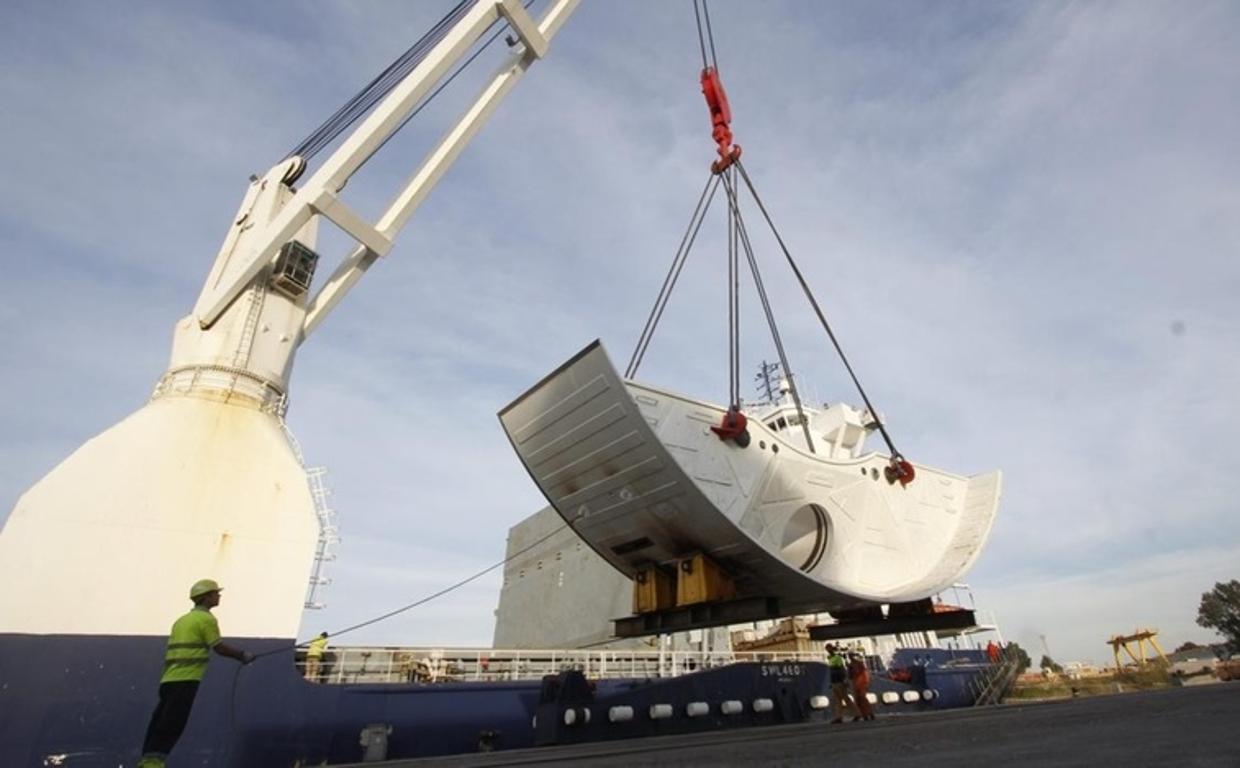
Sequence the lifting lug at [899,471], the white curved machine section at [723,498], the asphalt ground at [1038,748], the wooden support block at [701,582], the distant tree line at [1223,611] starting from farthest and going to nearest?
the distant tree line at [1223,611], the lifting lug at [899,471], the wooden support block at [701,582], the white curved machine section at [723,498], the asphalt ground at [1038,748]

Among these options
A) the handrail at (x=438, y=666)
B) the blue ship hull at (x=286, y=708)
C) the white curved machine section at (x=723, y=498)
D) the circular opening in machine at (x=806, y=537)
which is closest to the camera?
the blue ship hull at (x=286, y=708)

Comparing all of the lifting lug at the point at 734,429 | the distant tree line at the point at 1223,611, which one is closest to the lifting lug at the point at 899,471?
the lifting lug at the point at 734,429

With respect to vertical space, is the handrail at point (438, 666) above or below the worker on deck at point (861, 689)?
above

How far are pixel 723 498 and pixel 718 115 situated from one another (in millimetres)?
7812

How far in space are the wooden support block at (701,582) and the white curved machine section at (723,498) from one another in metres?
0.18

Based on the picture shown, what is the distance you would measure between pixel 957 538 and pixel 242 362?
14.1 metres

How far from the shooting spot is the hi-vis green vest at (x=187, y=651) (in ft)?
15.2

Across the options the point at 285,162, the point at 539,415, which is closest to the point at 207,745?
the point at 539,415

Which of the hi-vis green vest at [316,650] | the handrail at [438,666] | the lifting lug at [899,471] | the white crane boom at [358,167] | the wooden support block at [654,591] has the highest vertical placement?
the white crane boom at [358,167]

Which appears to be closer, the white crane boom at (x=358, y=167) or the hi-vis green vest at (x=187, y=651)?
the hi-vis green vest at (x=187, y=651)

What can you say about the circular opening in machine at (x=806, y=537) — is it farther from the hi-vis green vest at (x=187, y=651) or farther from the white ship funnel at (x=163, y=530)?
the hi-vis green vest at (x=187, y=651)

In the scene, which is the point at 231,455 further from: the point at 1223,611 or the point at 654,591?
the point at 1223,611

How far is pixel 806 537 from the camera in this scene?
36.8 feet

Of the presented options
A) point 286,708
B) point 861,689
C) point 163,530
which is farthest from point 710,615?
point 163,530
